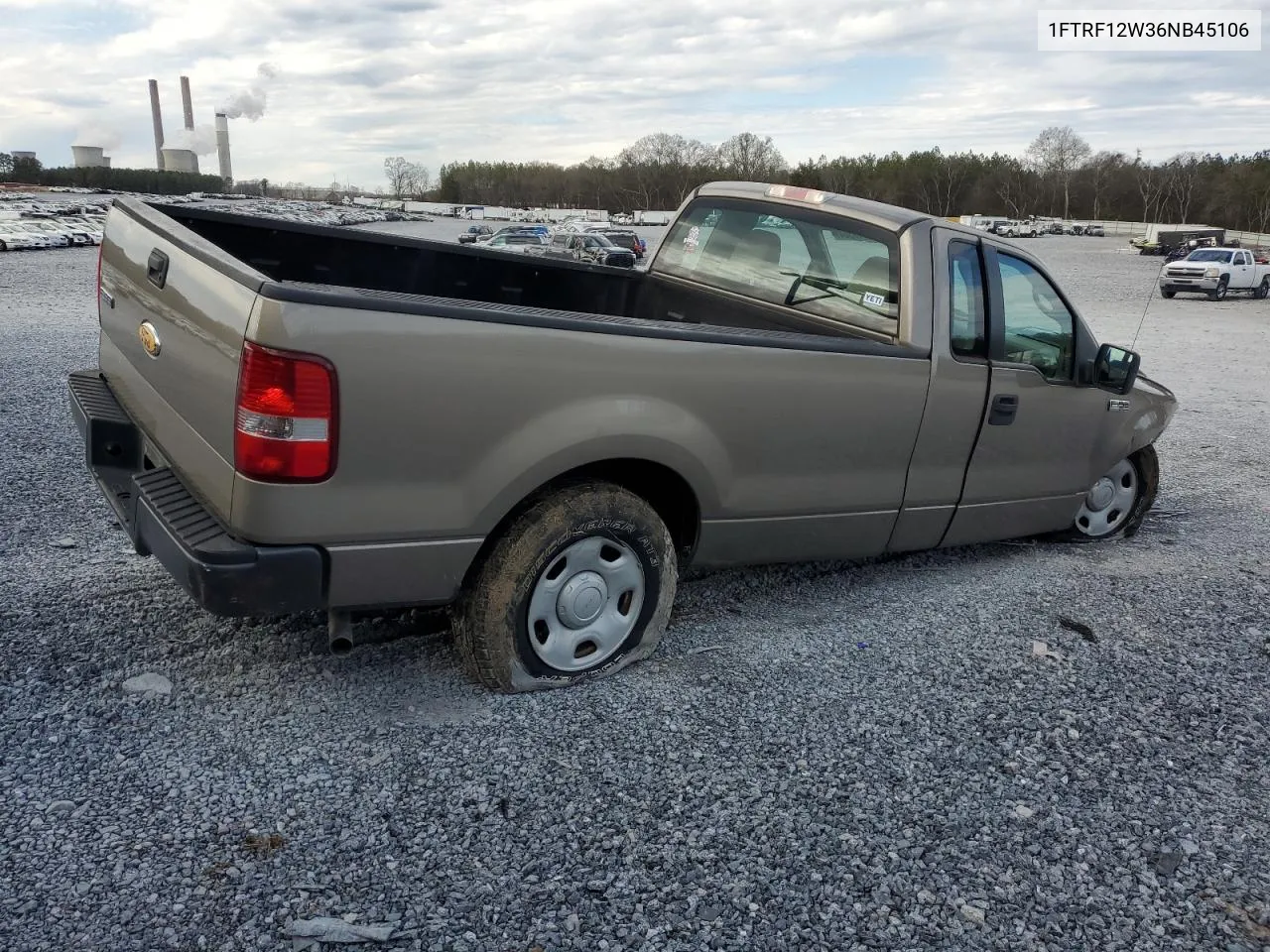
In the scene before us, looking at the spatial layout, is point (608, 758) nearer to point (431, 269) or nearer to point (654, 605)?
point (654, 605)

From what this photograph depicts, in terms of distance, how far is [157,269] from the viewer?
3.38m

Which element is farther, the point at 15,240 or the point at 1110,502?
the point at 15,240

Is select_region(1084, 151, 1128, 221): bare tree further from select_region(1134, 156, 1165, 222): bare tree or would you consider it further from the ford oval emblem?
the ford oval emblem

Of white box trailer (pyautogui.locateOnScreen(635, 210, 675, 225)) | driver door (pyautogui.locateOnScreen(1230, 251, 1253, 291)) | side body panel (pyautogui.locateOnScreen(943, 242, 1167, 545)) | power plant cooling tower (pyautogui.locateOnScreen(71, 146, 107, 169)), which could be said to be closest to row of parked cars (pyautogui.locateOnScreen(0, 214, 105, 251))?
driver door (pyautogui.locateOnScreen(1230, 251, 1253, 291))

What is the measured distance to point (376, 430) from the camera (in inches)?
111

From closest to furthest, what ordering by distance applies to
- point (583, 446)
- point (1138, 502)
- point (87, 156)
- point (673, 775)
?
point (673, 775), point (583, 446), point (1138, 502), point (87, 156)

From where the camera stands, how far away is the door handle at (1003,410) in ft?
14.6

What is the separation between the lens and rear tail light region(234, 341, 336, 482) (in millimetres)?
2672

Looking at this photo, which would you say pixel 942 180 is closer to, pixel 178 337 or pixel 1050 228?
pixel 1050 228

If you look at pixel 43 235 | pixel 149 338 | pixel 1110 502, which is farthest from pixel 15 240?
pixel 1110 502

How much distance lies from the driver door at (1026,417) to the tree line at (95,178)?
136 metres

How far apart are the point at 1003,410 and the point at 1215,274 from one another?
3020cm

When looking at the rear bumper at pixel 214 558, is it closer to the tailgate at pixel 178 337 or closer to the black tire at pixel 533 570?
the tailgate at pixel 178 337

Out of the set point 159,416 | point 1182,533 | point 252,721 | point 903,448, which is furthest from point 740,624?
point 1182,533
